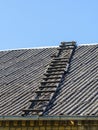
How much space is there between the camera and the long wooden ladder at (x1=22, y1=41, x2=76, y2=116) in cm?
1251

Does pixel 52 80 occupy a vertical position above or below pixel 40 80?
below

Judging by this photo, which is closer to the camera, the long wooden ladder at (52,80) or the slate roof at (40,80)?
the slate roof at (40,80)

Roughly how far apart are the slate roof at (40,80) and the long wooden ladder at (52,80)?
0.57 feet

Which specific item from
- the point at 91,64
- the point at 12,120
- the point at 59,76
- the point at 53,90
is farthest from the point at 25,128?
the point at 91,64

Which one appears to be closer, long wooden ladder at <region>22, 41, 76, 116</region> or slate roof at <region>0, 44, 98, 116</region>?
slate roof at <region>0, 44, 98, 116</region>

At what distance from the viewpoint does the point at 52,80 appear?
46.4ft

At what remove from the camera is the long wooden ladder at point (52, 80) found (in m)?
12.5

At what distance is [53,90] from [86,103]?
160 centimetres

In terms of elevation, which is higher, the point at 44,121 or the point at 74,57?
the point at 74,57

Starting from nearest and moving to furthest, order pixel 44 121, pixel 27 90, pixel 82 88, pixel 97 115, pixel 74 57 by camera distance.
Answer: pixel 97 115
pixel 44 121
pixel 82 88
pixel 27 90
pixel 74 57

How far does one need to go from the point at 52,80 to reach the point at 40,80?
22.4 inches

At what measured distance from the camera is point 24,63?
16.8m

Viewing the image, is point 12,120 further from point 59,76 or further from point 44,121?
point 59,76

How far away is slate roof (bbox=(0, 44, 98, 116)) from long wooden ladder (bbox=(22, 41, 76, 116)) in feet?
0.57
